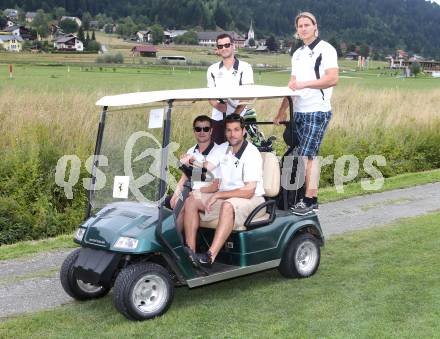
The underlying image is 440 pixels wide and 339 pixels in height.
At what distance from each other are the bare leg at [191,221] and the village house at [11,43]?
7997 centimetres

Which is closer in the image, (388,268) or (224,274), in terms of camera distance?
(224,274)

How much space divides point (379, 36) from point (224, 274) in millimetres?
196508

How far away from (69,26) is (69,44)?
29.5 m

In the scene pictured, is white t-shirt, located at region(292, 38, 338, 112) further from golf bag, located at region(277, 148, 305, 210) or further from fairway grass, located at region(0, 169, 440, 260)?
fairway grass, located at region(0, 169, 440, 260)

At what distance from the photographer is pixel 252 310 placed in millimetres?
5125

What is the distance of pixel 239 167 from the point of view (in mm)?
5656

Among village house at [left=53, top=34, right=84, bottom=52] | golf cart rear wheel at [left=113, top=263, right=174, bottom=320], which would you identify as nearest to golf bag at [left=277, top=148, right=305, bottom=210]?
golf cart rear wheel at [left=113, top=263, right=174, bottom=320]

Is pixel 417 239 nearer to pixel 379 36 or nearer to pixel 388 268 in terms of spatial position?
pixel 388 268

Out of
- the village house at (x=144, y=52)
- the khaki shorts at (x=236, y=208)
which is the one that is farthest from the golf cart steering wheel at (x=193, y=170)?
the village house at (x=144, y=52)

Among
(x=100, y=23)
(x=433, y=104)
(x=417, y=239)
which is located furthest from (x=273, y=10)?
(x=417, y=239)

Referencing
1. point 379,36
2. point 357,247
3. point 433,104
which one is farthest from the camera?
point 379,36

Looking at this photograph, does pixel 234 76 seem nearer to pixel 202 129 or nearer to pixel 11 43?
pixel 202 129

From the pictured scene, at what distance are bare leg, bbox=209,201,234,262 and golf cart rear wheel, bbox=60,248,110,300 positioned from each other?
3.56ft

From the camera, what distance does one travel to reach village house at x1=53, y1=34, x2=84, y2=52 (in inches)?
3454
